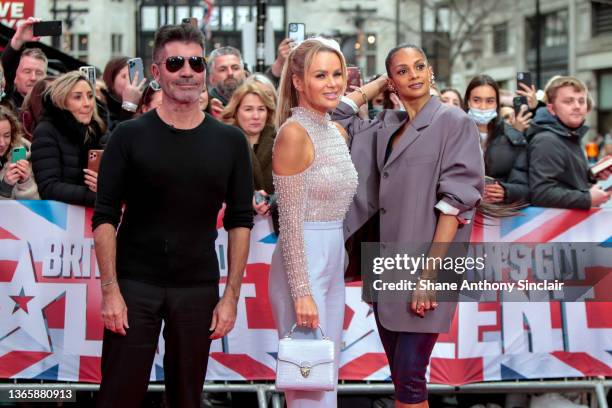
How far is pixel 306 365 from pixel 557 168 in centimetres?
302

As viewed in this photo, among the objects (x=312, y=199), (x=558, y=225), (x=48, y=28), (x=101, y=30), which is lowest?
(x=558, y=225)

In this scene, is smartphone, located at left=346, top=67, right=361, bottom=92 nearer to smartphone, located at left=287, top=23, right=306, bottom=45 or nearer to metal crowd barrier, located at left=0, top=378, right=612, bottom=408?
smartphone, located at left=287, top=23, right=306, bottom=45

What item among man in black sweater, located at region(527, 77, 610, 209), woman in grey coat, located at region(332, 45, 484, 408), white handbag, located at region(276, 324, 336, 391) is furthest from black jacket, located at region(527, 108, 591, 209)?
white handbag, located at region(276, 324, 336, 391)

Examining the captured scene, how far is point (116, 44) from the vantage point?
206ft

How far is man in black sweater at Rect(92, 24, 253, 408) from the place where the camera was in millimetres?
4402

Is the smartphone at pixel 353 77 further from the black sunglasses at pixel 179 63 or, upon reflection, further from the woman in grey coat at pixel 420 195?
the black sunglasses at pixel 179 63

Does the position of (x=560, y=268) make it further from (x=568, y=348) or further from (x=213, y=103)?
(x=213, y=103)

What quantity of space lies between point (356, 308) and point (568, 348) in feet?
4.67

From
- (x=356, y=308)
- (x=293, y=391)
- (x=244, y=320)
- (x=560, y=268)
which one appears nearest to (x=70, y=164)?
(x=244, y=320)

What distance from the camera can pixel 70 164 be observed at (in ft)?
21.9

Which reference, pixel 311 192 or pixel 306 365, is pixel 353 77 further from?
pixel 306 365

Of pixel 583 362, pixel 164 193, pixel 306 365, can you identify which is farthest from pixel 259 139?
pixel 306 365

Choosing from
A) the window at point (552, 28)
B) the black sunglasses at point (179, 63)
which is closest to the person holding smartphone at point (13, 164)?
the black sunglasses at point (179, 63)

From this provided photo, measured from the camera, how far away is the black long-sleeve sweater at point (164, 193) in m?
4.38
